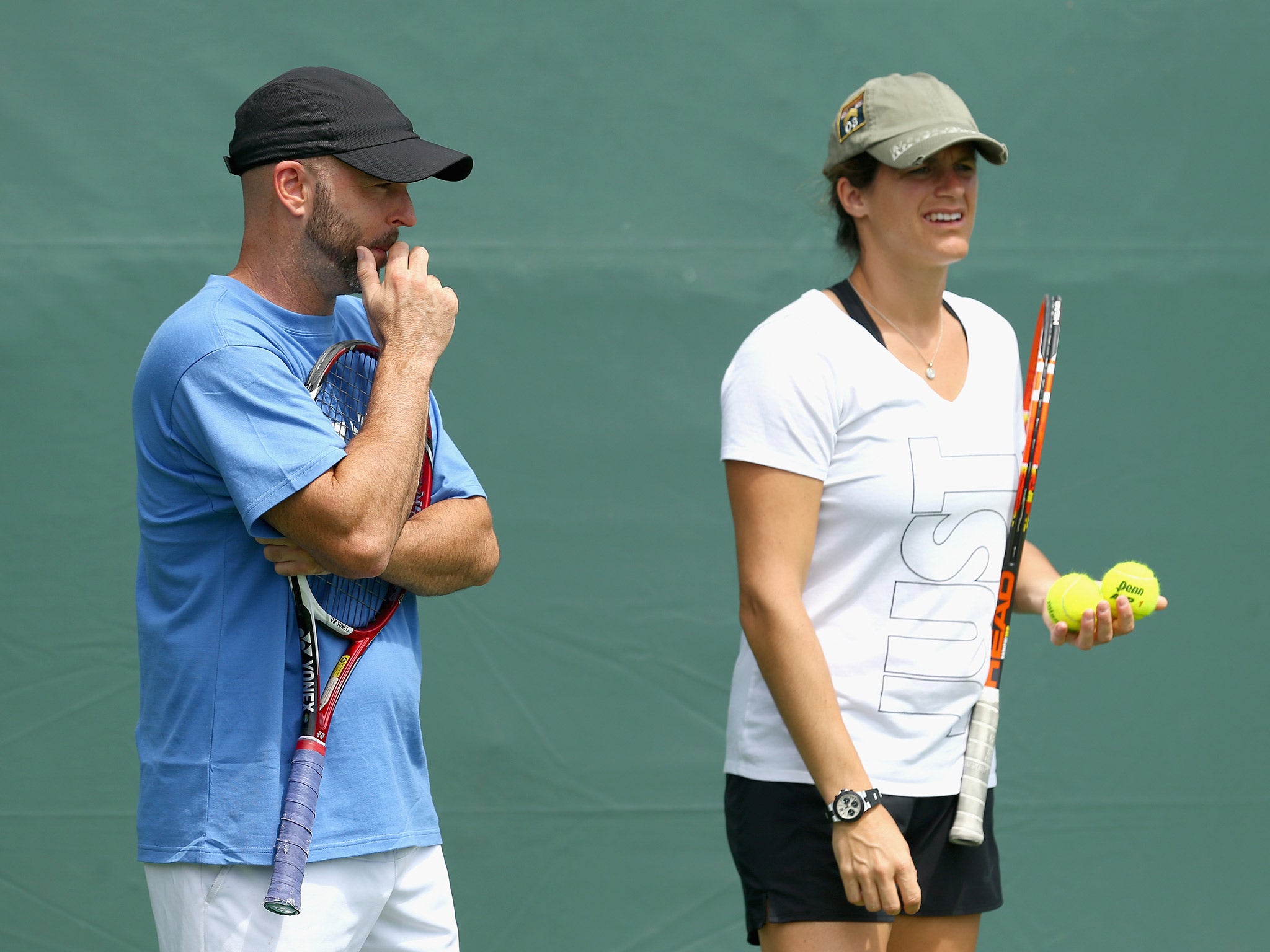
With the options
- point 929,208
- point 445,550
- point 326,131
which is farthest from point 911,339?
point 326,131

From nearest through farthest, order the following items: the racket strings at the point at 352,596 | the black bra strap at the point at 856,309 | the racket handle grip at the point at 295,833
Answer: the racket handle grip at the point at 295,833
the racket strings at the point at 352,596
the black bra strap at the point at 856,309

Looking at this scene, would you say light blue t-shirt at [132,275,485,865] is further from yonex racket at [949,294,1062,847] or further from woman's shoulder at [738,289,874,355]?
yonex racket at [949,294,1062,847]

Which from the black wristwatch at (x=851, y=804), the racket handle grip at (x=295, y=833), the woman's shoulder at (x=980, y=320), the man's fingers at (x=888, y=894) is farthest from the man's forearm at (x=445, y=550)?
the woman's shoulder at (x=980, y=320)

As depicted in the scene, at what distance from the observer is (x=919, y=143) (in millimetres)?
2055

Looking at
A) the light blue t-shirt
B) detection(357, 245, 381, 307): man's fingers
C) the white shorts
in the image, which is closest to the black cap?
detection(357, 245, 381, 307): man's fingers

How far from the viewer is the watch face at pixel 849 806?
1.89 meters

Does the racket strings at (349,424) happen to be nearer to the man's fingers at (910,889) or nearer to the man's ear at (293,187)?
the man's ear at (293,187)

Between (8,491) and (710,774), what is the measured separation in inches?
67.4

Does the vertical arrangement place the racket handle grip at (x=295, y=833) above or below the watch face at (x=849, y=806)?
below

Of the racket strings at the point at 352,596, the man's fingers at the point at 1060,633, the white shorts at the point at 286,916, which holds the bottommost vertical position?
the white shorts at the point at 286,916

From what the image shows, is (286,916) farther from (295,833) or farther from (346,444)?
(346,444)

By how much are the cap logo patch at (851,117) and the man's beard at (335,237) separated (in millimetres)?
742

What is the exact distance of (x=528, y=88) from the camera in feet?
10.5

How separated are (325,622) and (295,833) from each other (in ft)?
0.89
